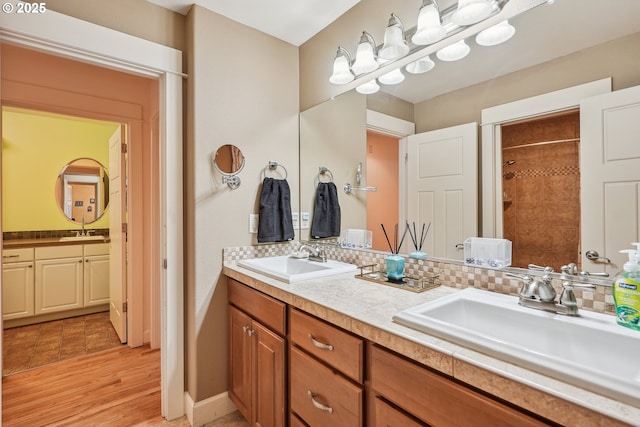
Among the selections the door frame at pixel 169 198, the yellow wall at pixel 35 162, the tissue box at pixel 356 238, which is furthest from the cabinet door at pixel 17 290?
the tissue box at pixel 356 238

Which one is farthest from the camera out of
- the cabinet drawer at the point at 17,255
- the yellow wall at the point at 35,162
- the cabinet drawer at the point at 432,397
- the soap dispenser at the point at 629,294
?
the yellow wall at the point at 35,162

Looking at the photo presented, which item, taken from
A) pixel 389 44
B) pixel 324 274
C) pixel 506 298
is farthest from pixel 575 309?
pixel 389 44

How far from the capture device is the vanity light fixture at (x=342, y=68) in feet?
5.95

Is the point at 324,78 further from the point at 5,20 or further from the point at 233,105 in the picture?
the point at 5,20

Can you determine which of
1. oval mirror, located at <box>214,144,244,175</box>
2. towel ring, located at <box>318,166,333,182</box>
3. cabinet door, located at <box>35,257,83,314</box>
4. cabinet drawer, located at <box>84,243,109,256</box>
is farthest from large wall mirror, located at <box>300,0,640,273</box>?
cabinet door, located at <box>35,257,83,314</box>

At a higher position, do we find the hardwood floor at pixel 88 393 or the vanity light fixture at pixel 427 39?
the vanity light fixture at pixel 427 39

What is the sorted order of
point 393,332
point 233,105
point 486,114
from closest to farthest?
point 393,332 → point 486,114 → point 233,105

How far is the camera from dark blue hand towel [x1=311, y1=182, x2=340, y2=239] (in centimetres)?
209

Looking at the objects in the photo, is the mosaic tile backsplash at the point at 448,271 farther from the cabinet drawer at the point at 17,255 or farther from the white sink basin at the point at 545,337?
the cabinet drawer at the point at 17,255

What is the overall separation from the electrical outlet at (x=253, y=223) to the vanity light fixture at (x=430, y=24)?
134 centimetres

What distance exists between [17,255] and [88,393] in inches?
79.2

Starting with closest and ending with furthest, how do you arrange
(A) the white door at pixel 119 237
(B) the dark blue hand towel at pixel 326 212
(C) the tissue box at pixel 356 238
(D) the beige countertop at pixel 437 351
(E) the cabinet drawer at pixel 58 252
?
(D) the beige countertop at pixel 437 351
(C) the tissue box at pixel 356 238
(B) the dark blue hand towel at pixel 326 212
(A) the white door at pixel 119 237
(E) the cabinet drawer at pixel 58 252

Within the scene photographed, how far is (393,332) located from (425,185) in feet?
2.96

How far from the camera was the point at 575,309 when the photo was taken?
0.94m
